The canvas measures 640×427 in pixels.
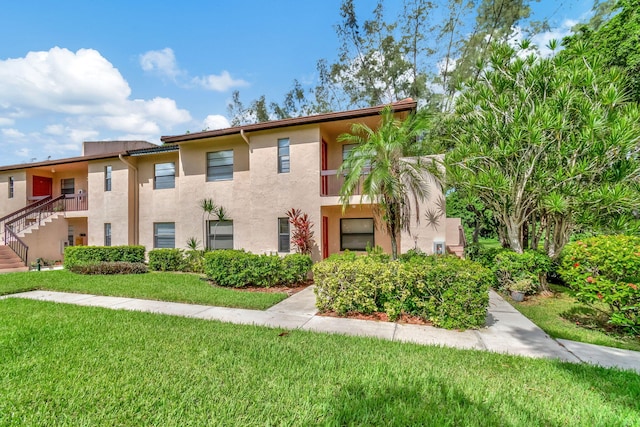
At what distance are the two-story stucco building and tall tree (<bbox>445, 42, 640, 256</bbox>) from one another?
192cm

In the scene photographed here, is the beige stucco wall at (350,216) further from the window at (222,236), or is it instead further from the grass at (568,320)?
the grass at (568,320)

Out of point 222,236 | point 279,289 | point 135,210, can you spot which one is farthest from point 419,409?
point 135,210

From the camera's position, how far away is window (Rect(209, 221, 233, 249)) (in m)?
12.8

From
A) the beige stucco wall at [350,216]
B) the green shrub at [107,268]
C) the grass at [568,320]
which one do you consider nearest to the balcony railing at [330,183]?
the beige stucco wall at [350,216]

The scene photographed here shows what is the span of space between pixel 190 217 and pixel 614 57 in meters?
18.5

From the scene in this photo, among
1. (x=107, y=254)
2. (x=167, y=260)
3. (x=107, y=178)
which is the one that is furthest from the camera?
(x=107, y=178)

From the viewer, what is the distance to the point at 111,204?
48.3ft

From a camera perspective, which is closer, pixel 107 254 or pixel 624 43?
pixel 624 43

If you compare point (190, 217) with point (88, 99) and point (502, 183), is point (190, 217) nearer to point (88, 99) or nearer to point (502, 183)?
point (88, 99)

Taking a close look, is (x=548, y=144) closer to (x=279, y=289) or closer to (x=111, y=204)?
(x=279, y=289)

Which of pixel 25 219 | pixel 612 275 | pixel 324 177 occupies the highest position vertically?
pixel 324 177

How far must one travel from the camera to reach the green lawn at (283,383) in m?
2.74

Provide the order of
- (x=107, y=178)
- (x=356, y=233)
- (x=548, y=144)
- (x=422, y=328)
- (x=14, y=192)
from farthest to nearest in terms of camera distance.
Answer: (x=14, y=192) → (x=107, y=178) → (x=356, y=233) → (x=548, y=144) → (x=422, y=328)

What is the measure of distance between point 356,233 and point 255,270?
5288mm
